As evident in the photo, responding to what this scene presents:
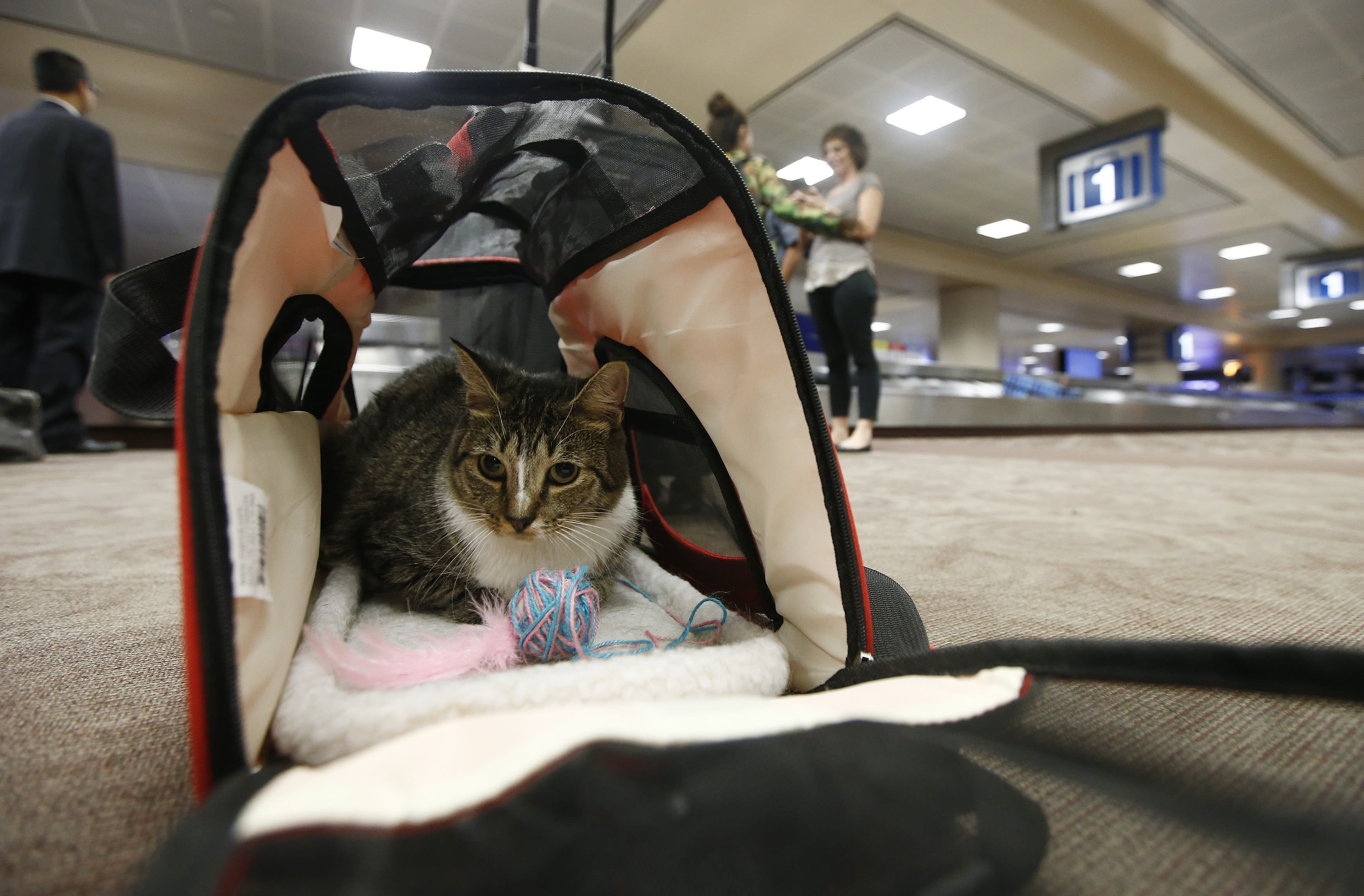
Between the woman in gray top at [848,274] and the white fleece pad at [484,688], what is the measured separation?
245 centimetres

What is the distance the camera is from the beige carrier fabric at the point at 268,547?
1.40 ft

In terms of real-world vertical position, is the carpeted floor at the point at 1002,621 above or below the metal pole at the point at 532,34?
below

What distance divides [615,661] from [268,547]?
0.99ft

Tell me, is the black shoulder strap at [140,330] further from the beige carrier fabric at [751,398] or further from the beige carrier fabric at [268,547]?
the beige carrier fabric at [751,398]

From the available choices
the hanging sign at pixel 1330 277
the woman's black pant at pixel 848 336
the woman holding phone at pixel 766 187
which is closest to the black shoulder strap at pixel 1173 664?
the woman holding phone at pixel 766 187

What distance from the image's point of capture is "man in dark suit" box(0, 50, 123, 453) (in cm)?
253

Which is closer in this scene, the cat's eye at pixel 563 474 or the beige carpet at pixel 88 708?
the beige carpet at pixel 88 708

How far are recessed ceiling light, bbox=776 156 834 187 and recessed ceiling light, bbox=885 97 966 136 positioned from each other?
716 millimetres

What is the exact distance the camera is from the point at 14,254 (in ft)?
8.24

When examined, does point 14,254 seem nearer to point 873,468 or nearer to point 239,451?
point 239,451

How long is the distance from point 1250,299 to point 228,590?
1619cm

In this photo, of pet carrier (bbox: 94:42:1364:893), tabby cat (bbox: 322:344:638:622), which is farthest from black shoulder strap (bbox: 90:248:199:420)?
tabby cat (bbox: 322:344:638:622)

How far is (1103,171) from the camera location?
5.16 m

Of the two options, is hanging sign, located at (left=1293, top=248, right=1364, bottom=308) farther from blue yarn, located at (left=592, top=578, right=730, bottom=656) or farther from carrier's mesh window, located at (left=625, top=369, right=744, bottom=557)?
blue yarn, located at (left=592, top=578, right=730, bottom=656)
